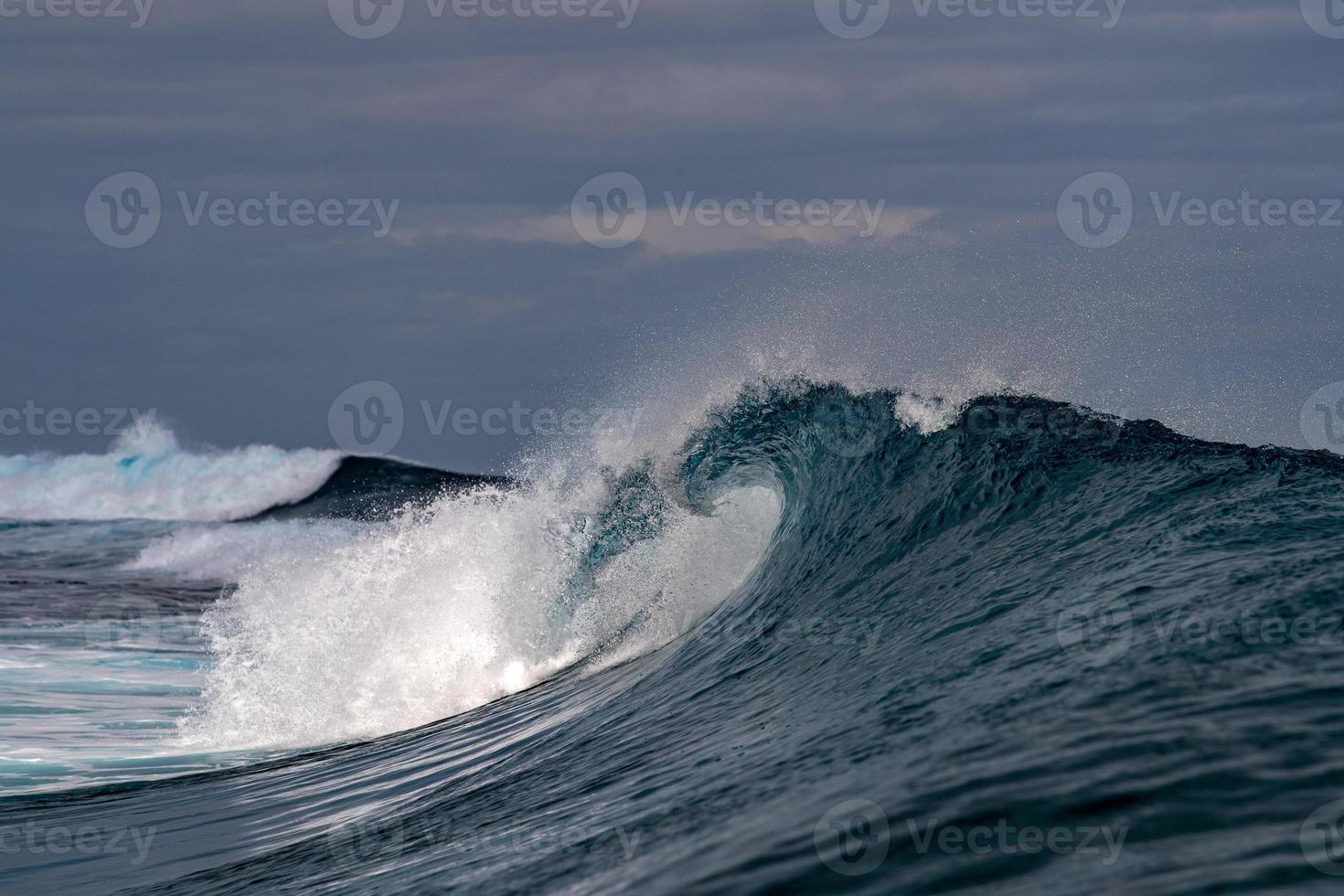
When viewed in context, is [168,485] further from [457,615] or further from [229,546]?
[457,615]

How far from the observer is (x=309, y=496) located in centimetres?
4297

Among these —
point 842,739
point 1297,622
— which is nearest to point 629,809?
point 842,739

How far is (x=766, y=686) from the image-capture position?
25.0 feet

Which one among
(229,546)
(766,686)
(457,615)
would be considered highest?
(229,546)

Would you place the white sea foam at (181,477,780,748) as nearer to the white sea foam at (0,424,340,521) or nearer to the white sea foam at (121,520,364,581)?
the white sea foam at (121,520,364,581)

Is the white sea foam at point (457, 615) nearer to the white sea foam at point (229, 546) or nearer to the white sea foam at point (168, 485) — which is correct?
the white sea foam at point (229, 546)

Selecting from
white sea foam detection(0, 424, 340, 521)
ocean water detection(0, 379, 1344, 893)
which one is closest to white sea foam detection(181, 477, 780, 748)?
ocean water detection(0, 379, 1344, 893)

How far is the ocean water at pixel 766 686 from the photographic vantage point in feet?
14.2

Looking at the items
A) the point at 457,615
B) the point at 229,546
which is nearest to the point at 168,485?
the point at 229,546

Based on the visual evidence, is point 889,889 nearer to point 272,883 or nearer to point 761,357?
point 272,883

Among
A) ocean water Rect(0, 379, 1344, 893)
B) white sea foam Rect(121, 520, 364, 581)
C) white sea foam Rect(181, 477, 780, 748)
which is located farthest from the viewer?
white sea foam Rect(121, 520, 364, 581)

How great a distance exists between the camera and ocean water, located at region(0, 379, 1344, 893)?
14.2 ft

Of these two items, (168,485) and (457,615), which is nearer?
(457,615)

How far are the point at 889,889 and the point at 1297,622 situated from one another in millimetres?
2609
